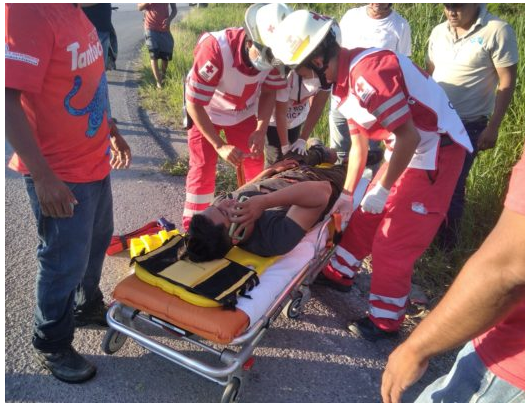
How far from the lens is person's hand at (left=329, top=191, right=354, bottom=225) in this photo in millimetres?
3086

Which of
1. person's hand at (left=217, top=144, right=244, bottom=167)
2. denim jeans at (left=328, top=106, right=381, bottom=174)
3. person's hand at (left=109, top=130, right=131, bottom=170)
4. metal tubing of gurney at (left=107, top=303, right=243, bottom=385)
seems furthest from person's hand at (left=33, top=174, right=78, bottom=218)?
denim jeans at (left=328, top=106, right=381, bottom=174)

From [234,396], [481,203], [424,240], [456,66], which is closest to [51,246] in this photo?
[234,396]

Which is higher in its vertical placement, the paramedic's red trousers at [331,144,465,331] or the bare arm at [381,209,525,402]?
the bare arm at [381,209,525,402]

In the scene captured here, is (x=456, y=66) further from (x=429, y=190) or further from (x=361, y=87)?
(x=361, y=87)

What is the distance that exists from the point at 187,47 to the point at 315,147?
7008 millimetres

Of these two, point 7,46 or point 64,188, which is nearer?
point 7,46

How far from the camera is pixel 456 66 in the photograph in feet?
11.8

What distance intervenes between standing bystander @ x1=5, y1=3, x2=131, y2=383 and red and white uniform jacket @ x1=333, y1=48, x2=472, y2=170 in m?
1.32

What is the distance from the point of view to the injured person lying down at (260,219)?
2.62 m

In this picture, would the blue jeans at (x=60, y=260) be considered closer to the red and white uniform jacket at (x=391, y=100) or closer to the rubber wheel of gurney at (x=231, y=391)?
the rubber wheel of gurney at (x=231, y=391)

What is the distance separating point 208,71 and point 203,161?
0.73 meters

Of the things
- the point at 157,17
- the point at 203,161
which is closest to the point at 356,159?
the point at 203,161

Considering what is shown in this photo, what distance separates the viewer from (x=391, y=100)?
7.77 feet

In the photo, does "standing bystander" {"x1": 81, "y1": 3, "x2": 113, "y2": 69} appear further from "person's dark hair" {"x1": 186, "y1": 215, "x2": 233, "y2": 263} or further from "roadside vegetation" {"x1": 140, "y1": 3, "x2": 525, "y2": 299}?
"person's dark hair" {"x1": 186, "y1": 215, "x2": 233, "y2": 263}
